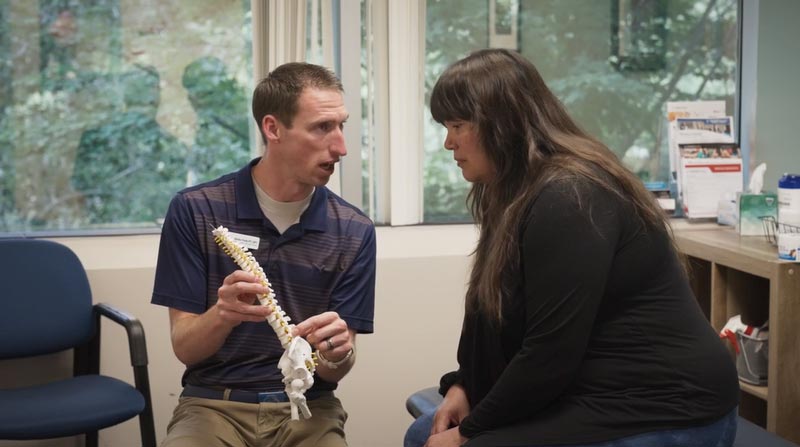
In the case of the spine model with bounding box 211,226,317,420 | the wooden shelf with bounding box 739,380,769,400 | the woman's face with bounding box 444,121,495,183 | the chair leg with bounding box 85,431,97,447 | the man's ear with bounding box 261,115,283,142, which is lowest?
the chair leg with bounding box 85,431,97,447

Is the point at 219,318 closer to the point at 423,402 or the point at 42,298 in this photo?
the point at 423,402

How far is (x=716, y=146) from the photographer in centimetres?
365

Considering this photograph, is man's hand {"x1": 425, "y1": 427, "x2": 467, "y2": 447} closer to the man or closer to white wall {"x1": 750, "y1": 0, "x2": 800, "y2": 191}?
the man

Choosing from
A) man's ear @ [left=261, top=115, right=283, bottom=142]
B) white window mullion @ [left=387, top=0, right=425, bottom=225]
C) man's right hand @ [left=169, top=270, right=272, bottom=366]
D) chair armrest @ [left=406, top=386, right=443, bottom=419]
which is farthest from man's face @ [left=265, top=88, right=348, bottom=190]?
white window mullion @ [left=387, top=0, right=425, bottom=225]

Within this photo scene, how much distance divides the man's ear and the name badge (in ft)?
0.85

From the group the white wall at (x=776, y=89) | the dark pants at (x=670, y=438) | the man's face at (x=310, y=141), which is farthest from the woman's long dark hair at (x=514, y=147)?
the white wall at (x=776, y=89)

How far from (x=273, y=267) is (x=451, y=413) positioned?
0.54 m

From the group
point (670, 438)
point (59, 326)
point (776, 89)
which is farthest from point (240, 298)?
point (776, 89)

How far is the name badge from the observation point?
2.12 meters

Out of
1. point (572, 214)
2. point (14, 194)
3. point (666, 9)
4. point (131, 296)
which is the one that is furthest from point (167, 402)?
point (666, 9)

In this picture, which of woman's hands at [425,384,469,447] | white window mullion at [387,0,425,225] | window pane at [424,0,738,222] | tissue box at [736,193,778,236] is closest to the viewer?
woman's hands at [425,384,469,447]

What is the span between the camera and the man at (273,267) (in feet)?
7.07

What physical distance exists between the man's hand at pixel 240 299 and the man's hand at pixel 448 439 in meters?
0.47

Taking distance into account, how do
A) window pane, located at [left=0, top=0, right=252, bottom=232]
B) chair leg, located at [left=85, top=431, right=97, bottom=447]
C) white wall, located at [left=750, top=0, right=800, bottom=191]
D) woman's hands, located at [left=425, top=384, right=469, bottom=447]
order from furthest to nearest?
white wall, located at [left=750, top=0, right=800, bottom=191] < window pane, located at [left=0, top=0, right=252, bottom=232] < chair leg, located at [left=85, top=431, right=97, bottom=447] < woman's hands, located at [left=425, top=384, right=469, bottom=447]
